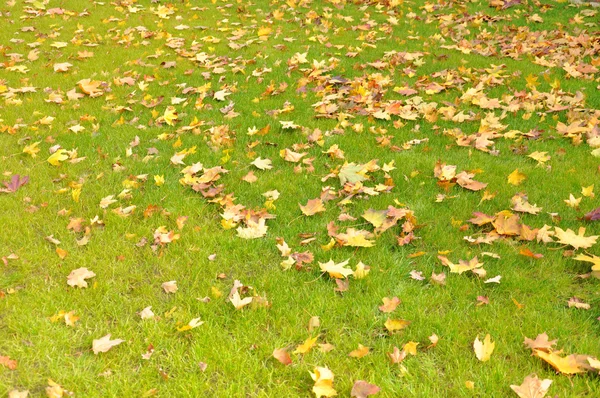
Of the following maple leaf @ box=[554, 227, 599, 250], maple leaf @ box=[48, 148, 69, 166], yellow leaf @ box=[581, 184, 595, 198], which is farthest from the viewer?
maple leaf @ box=[48, 148, 69, 166]

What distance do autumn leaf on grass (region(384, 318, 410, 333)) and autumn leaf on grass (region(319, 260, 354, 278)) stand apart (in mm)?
440

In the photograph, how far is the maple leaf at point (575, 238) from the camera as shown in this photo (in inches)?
126

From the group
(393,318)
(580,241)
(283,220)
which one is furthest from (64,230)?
(580,241)

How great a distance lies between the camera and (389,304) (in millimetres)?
2867

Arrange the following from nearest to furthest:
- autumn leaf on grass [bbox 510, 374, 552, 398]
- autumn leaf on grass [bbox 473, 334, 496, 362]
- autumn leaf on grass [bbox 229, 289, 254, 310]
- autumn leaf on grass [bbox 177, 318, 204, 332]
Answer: autumn leaf on grass [bbox 510, 374, 552, 398]
autumn leaf on grass [bbox 473, 334, 496, 362]
autumn leaf on grass [bbox 177, 318, 204, 332]
autumn leaf on grass [bbox 229, 289, 254, 310]

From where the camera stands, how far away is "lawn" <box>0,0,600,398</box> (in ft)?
8.30

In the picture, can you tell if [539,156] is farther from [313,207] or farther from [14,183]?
[14,183]

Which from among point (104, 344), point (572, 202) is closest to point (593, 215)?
point (572, 202)

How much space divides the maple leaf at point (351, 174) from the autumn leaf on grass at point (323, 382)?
75.6 inches

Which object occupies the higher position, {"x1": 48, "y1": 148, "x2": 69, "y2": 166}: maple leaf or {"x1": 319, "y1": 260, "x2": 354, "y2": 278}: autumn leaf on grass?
{"x1": 319, "y1": 260, "x2": 354, "y2": 278}: autumn leaf on grass

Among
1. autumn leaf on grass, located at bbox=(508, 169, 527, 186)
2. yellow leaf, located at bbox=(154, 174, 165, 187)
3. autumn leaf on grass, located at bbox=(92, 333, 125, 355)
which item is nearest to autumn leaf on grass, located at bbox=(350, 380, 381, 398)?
autumn leaf on grass, located at bbox=(92, 333, 125, 355)

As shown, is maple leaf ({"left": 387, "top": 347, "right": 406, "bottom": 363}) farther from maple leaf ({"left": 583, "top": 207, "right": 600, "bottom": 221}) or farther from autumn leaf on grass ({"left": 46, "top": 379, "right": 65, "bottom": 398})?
maple leaf ({"left": 583, "top": 207, "right": 600, "bottom": 221})

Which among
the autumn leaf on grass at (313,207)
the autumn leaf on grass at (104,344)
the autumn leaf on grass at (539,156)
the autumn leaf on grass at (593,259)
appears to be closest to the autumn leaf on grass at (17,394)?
the autumn leaf on grass at (104,344)

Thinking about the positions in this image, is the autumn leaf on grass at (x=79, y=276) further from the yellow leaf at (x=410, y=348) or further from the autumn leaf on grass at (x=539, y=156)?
the autumn leaf on grass at (x=539, y=156)
